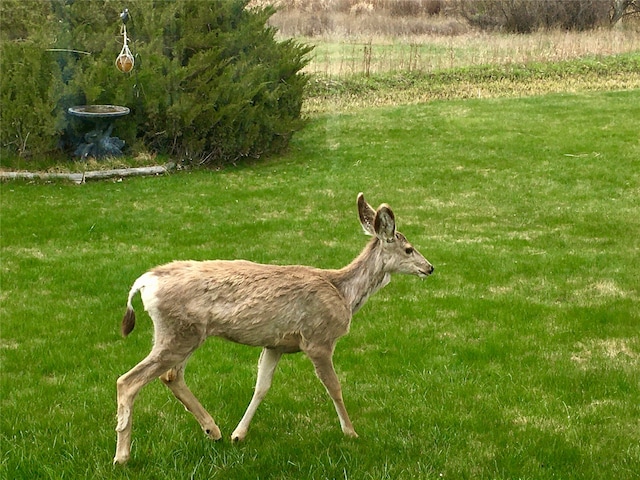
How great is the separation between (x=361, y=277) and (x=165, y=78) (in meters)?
11.7

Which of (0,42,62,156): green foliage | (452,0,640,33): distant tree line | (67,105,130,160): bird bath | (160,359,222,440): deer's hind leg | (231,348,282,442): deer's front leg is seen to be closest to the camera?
(160,359,222,440): deer's hind leg

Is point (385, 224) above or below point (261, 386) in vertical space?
above

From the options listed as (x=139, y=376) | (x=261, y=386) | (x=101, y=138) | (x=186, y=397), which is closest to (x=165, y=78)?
(x=101, y=138)

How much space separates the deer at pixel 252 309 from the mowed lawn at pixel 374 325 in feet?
1.48

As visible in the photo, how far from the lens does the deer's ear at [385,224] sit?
4801 mm

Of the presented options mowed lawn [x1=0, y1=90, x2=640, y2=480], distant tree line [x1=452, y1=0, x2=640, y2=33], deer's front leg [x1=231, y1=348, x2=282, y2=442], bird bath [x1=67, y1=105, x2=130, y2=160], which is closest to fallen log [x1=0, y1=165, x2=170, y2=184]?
mowed lawn [x1=0, y1=90, x2=640, y2=480]

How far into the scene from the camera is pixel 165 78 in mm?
15570

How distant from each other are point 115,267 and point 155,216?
9.03 feet

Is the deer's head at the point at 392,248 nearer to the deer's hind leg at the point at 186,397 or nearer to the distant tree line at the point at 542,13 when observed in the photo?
the deer's hind leg at the point at 186,397

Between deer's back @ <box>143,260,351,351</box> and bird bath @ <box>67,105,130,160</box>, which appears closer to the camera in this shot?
deer's back @ <box>143,260,351,351</box>

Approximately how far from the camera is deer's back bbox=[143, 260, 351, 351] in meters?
4.25

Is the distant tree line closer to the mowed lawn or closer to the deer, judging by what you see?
the mowed lawn

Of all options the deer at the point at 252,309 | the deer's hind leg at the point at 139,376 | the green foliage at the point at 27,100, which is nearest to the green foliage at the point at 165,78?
the green foliage at the point at 27,100

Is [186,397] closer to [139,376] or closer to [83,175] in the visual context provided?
[139,376]
